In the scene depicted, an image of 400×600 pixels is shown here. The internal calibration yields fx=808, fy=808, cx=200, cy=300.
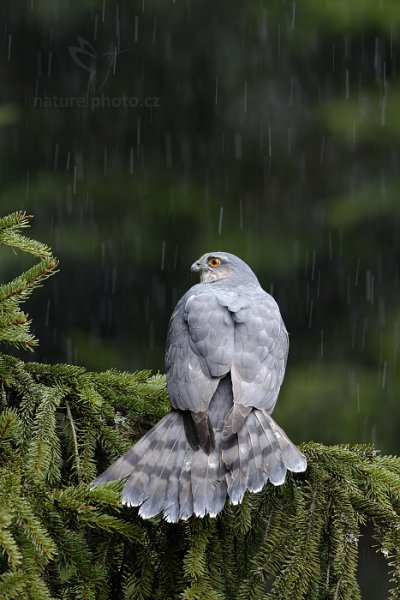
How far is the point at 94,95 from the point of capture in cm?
720

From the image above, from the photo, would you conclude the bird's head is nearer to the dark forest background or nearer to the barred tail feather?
the barred tail feather

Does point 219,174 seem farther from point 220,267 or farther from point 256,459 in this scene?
point 256,459

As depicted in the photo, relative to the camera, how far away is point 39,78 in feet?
24.2

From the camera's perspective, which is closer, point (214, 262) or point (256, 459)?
point (256, 459)

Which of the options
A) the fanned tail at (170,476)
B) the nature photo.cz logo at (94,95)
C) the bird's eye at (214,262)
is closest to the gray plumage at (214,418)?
the fanned tail at (170,476)

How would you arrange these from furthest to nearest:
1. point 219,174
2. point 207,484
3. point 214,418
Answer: point 219,174 < point 214,418 < point 207,484

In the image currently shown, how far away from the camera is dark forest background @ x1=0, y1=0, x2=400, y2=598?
21.0 feet

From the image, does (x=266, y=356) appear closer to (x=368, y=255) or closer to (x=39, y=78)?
(x=368, y=255)

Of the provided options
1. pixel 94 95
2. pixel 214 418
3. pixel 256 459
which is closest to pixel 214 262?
pixel 214 418

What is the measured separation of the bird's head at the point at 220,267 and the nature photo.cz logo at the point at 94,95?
327 centimetres

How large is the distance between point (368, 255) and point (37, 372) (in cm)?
452

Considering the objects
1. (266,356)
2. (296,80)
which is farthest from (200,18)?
(266,356)

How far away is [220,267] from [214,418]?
5.54 ft

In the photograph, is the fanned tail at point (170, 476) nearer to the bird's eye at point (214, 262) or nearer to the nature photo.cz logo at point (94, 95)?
the bird's eye at point (214, 262)
